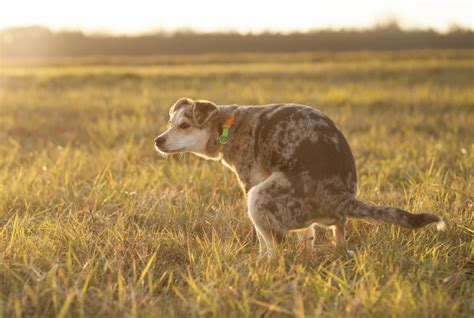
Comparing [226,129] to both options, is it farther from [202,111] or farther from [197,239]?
[197,239]

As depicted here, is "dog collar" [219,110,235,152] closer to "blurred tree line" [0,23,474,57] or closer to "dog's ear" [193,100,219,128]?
"dog's ear" [193,100,219,128]

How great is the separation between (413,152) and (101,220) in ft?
16.5

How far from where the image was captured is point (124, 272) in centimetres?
397

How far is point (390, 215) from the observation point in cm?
391

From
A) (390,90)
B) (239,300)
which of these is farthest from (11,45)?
(239,300)

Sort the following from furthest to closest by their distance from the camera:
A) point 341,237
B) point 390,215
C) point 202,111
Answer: point 202,111
point 341,237
point 390,215

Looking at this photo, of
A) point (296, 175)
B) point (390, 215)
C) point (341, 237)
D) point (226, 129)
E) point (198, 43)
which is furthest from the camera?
point (198, 43)

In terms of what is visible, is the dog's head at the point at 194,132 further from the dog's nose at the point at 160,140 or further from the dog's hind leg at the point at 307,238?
the dog's hind leg at the point at 307,238

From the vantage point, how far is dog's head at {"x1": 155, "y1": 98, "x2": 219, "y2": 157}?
16.3ft

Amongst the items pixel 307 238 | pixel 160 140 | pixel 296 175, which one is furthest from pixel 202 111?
pixel 307 238

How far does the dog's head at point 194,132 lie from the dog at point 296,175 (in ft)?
0.77

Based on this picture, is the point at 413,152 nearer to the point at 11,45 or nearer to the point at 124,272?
the point at 124,272

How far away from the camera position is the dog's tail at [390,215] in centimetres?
380

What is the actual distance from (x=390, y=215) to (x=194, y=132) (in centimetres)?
194
